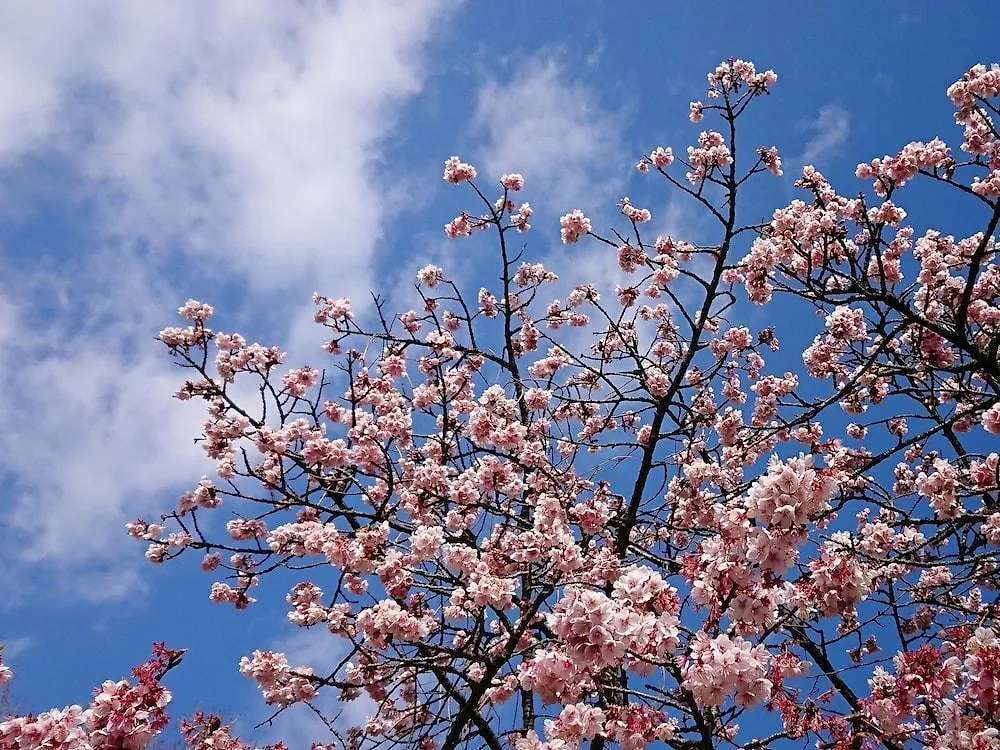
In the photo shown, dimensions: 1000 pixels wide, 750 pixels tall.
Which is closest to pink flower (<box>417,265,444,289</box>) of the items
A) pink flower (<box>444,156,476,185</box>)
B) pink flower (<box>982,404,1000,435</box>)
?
pink flower (<box>444,156,476,185</box>)

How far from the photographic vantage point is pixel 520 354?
33.6 feet

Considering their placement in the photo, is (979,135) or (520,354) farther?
(520,354)

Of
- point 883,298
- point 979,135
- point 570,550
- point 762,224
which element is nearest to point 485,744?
point 570,550

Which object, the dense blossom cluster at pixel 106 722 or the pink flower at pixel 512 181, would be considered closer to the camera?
the dense blossom cluster at pixel 106 722

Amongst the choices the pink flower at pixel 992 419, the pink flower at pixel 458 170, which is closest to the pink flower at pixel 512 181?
the pink flower at pixel 458 170

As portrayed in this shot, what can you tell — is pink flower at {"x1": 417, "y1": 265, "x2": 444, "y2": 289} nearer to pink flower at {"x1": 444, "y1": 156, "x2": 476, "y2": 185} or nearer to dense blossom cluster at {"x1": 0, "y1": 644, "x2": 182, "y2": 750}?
pink flower at {"x1": 444, "y1": 156, "x2": 476, "y2": 185}

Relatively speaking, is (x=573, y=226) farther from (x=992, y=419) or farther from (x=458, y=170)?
(x=992, y=419)

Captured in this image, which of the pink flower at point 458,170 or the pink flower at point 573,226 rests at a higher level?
the pink flower at point 458,170

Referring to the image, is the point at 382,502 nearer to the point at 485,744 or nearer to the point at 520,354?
the point at 485,744

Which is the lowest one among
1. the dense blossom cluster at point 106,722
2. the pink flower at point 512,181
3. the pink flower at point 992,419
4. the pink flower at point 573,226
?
the dense blossom cluster at point 106,722

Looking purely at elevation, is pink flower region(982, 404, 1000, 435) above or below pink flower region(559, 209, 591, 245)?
below

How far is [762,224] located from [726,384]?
104 inches

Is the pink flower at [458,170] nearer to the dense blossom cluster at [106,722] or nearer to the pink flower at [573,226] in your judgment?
the pink flower at [573,226]

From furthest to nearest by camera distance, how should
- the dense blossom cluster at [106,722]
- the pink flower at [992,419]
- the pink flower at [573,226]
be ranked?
the pink flower at [573,226], the pink flower at [992,419], the dense blossom cluster at [106,722]
